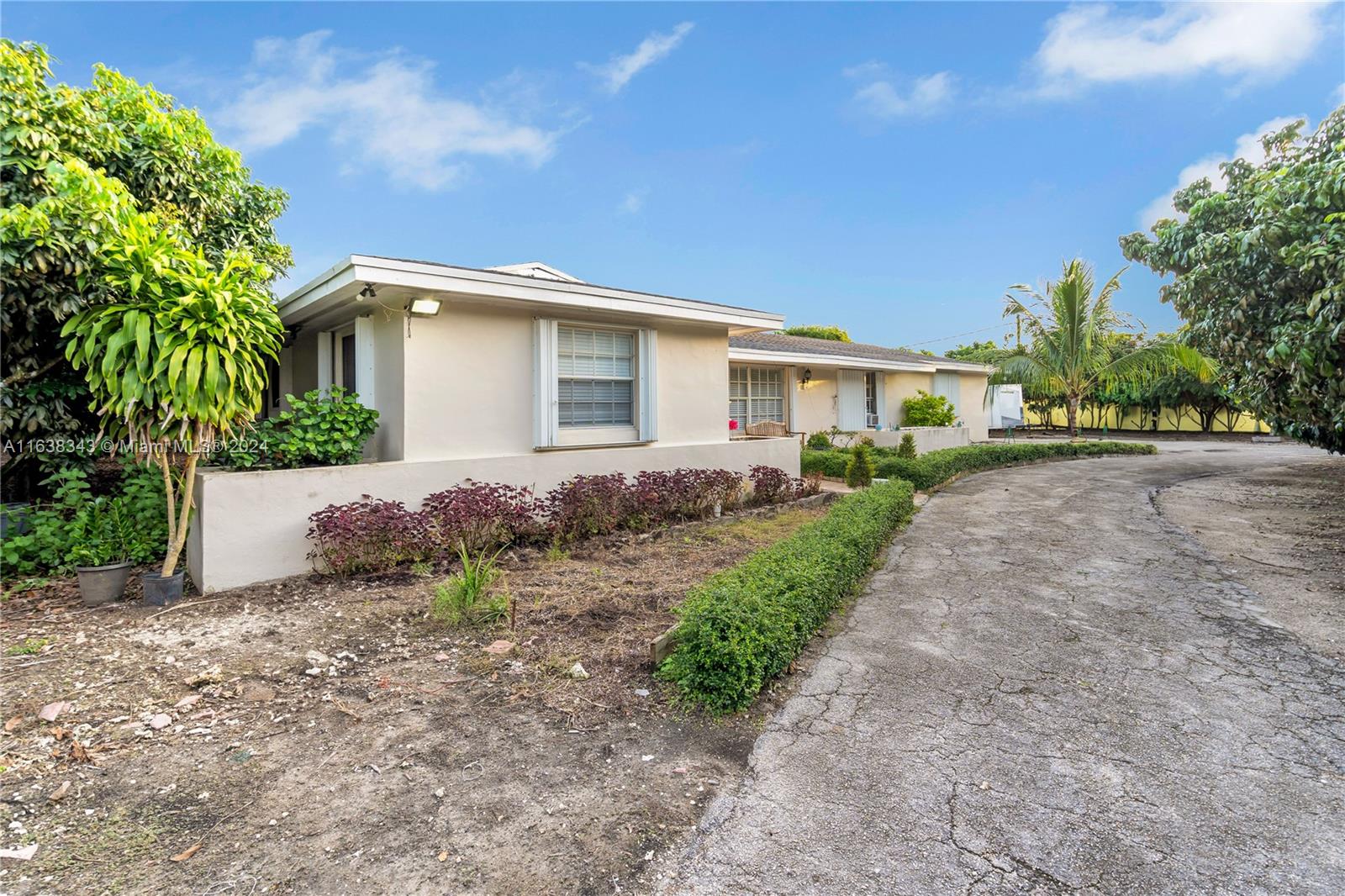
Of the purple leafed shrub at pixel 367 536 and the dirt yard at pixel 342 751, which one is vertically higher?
the purple leafed shrub at pixel 367 536

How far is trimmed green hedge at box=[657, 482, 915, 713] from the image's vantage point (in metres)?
3.03

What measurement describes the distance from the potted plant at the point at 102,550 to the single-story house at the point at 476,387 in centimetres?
51

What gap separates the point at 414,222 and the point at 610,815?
12.9 meters

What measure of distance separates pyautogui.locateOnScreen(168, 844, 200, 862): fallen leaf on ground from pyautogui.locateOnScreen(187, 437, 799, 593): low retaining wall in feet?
11.4

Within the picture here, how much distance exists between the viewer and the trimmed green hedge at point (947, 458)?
1111 centimetres

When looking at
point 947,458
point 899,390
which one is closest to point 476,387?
point 947,458

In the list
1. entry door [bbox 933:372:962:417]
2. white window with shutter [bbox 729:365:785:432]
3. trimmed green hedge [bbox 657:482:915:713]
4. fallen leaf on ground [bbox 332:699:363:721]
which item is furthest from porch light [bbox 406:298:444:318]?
entry door [bbox 933:372:962:417]

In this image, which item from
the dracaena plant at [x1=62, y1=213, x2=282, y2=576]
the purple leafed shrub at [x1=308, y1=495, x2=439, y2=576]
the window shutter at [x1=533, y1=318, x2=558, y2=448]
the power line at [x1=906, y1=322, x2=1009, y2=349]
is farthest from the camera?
the power line at [x1=906, y1=322, x2=1009, y2=349]

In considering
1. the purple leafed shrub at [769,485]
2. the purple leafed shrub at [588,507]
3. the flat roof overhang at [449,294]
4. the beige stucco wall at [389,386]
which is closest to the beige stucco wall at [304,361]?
the flat roof overhang at [449,294]

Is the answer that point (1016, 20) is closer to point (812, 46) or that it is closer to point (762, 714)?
point (812, 46)

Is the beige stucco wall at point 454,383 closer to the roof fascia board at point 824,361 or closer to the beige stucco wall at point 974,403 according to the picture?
the roof fascia board at point 824,361

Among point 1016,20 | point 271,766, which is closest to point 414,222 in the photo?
point 1016,20

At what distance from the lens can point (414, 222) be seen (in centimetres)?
1227

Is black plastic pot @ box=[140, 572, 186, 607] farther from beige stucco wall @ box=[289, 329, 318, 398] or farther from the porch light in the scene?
beige stucco wall @ box=[289, 329, 318, 398]
